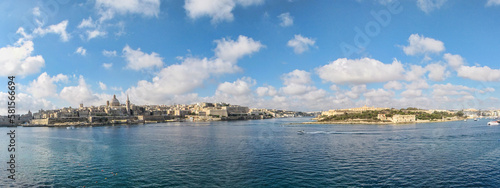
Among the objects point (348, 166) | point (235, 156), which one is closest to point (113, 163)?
point (235, 156)

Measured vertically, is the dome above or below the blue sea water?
above

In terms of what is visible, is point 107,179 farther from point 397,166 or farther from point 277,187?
point 397,166

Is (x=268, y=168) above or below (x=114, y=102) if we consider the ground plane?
below

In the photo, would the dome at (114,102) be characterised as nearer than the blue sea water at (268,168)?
No

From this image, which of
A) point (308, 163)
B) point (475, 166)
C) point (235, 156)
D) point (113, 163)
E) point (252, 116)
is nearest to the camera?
point (475, 166)

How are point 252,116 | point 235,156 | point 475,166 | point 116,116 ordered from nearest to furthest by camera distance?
→ point 475,166 < point 235,156 < point 116,116 < point 252,116

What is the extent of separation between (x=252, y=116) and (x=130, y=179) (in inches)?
6392

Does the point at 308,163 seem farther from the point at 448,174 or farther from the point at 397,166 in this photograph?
the point at 448,174

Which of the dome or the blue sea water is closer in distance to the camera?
the blue sea water

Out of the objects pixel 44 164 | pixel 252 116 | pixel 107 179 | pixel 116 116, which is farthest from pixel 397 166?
pixel 252 116

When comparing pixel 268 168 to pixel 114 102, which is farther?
pixel 114 102

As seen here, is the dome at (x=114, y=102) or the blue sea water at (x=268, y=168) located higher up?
the dome at (x=114, y=102)

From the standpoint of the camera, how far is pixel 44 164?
2172 cm

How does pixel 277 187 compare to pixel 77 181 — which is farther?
pixel 77 181
